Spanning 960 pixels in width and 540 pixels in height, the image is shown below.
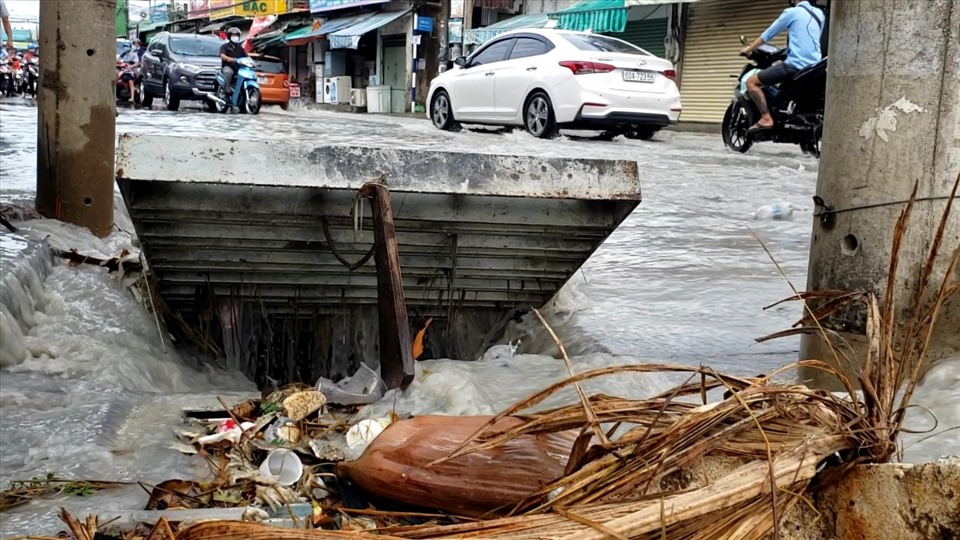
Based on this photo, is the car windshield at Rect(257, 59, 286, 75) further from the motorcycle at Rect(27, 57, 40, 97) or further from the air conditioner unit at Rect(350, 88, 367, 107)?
the motorcycle at Rect(27, 57, 40, 97)

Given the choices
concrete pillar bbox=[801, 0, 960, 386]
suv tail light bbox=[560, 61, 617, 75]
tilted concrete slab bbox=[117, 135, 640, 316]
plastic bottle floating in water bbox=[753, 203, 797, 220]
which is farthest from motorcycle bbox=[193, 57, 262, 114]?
concrete pillar bbox=[801, 0, 960, 386]

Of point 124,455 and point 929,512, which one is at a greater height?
point 929,512

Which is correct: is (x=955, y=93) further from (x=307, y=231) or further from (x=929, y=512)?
(x=307, y=231)

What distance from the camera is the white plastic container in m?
27.8

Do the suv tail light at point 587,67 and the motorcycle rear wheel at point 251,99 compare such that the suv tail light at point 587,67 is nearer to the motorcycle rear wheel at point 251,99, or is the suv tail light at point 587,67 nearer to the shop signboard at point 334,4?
the motorcycle rear wheel at point 251,99

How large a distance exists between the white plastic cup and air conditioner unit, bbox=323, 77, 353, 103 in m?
29.1

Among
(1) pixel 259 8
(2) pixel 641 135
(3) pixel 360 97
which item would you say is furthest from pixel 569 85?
(1) pixel 259 8

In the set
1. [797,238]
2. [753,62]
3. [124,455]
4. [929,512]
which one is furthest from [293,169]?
[753,62]

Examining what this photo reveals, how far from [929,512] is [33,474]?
244 cm

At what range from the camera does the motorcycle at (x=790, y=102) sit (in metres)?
9.27

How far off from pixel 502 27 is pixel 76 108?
20.3m

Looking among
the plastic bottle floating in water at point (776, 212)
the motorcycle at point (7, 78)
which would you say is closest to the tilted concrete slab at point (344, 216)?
the plastic bottle floating in water at point (776, 212)

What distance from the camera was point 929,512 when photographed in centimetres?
142

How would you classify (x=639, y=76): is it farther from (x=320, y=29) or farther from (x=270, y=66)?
(x=320, y=29)
